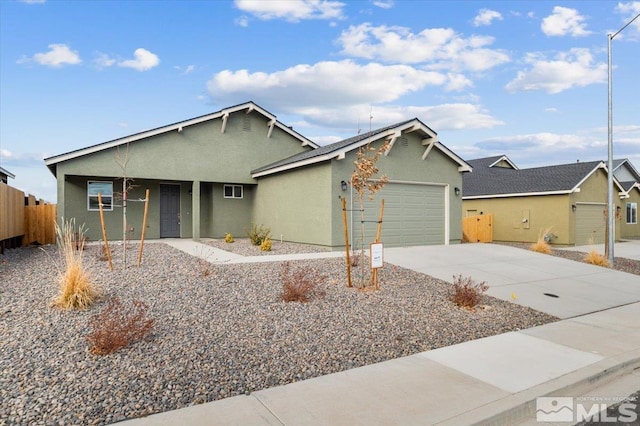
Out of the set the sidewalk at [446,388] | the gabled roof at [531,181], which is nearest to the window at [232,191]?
the gabled roof at [531,181]

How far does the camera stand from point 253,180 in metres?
18.2

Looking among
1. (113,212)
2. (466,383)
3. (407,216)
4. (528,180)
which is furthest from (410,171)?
(113,212)

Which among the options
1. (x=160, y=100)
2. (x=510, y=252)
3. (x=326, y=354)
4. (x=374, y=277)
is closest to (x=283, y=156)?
(x=160, y=100)

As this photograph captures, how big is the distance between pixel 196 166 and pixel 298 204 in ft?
16.1

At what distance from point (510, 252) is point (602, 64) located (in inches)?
283

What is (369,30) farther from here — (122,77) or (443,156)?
(122,77)

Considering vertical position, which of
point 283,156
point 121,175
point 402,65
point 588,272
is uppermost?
point 402,65

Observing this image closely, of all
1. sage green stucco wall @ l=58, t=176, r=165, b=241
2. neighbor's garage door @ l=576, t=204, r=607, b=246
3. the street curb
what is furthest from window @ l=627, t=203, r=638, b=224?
sage green stucco wall @ l=58, t=176, r=165, b=241

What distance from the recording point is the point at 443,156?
1622 cm

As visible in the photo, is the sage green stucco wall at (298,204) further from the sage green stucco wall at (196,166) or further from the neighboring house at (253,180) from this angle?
the sage green stucco wall at (196,166)

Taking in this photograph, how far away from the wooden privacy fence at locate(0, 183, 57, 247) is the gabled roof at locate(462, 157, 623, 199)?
70.1 feet

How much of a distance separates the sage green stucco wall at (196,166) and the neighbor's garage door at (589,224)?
14749 millimetres

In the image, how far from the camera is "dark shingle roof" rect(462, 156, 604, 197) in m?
20.8

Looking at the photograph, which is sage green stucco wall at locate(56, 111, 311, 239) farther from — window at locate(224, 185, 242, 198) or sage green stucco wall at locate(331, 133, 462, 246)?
sage green stucco wall at locate(331, 133, 462, 246)
